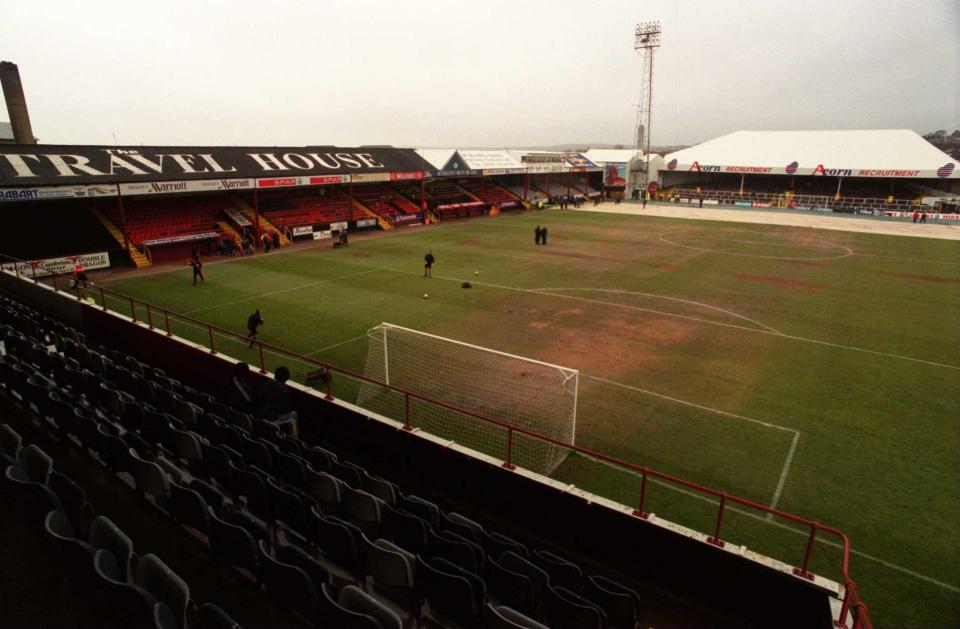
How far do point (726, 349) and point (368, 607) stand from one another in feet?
51.3

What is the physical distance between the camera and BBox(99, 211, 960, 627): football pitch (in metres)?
9.38

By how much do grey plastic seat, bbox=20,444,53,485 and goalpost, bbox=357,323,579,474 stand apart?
6.27 m

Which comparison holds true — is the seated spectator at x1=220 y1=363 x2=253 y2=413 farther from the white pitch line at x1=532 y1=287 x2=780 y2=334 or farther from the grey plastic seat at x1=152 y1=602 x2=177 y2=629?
the white pitch line at x1=532 y1=287 x2=780 y2=334

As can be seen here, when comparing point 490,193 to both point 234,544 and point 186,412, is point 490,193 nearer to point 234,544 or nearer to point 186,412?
point 186,412

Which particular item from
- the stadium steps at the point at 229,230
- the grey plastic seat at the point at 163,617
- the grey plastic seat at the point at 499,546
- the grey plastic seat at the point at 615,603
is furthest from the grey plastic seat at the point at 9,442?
the stadium steps at the point at 229,230

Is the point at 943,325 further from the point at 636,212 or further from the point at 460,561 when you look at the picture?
the point at 636,212

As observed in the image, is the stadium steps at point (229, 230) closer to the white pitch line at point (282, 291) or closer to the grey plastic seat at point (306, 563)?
the white pitch line at point (282, 291)

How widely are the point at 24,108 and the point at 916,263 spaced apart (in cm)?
6267

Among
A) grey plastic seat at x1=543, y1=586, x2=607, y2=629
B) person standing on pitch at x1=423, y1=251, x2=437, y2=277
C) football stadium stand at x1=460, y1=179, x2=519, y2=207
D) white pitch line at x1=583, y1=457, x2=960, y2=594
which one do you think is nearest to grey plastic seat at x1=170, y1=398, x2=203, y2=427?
grey plastic seat at x1=543, y1=586, x2=607, y2=629

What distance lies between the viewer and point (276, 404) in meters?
9.88

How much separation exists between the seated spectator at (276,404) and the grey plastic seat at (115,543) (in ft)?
14.7

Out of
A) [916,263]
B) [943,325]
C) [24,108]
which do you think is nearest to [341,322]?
[943,325]

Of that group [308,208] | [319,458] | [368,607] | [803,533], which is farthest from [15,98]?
[803,533]

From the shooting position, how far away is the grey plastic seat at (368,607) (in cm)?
456
